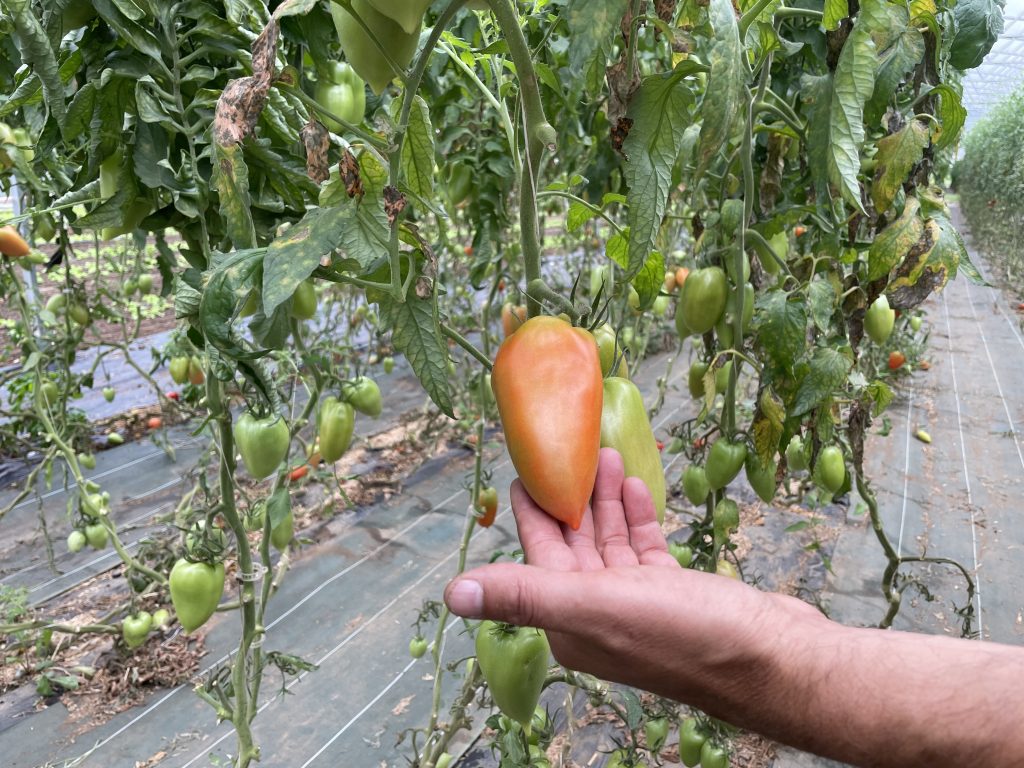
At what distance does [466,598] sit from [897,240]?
829 mm

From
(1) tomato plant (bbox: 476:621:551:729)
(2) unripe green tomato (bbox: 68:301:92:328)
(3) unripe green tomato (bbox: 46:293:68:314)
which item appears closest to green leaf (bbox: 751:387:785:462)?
(1) tomato plant (bbox: 476:621:551:729)

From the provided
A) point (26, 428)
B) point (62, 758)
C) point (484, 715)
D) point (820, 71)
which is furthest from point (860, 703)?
point (26, 428)

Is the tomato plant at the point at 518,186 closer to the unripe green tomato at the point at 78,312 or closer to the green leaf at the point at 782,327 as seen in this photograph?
the green leaf at the point at 782,327

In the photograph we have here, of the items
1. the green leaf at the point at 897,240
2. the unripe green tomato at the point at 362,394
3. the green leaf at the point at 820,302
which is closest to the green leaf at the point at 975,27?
the green leaf at the point at 897,240

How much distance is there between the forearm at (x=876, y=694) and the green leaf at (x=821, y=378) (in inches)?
19.8

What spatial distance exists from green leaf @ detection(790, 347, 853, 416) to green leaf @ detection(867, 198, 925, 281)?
0.13 metres

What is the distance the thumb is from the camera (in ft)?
2.06

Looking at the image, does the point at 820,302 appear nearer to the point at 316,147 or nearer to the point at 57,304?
the point at 316,147

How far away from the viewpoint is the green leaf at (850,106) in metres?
0.68

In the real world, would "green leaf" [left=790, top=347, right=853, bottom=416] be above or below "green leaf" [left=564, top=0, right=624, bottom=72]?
below

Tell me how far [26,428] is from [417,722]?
7.84 feet

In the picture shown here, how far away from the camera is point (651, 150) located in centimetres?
64

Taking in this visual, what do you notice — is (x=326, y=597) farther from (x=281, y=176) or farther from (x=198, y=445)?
(x=281, y=176)

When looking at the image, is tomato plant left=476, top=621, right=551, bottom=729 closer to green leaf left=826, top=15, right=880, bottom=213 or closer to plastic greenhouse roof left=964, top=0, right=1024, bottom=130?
green leaf left=826, top=15, right=880, bottom=213
